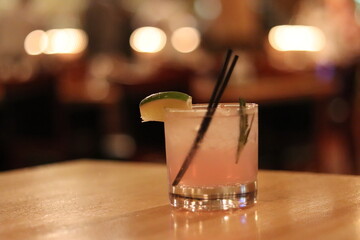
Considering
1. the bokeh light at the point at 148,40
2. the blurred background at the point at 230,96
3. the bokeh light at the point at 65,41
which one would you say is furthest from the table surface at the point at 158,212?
the bokeh light at the point at 148,40

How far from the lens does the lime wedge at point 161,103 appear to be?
0.89 meters

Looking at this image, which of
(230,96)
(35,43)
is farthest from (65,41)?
(230,96)

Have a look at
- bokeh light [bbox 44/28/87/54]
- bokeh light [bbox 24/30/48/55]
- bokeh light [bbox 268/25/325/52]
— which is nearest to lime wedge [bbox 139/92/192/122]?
bokeh light [bbox 268/25/325/52]

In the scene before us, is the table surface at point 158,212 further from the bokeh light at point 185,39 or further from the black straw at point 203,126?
the bokeh light at point 185,39

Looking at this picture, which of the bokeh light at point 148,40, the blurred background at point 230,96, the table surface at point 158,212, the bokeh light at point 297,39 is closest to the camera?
the table surface at point 158,212

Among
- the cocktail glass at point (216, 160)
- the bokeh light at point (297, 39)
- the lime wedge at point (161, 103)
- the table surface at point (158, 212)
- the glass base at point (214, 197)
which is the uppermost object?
the bokeh light at point (297, 39)

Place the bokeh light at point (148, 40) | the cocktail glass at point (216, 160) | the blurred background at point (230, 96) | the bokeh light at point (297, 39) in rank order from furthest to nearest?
1. the bokeh light at point (148, 40)
2. the bokeh light at point (297, 39)
3. the blurred background at point (230, 96)
4. the cocktail glass at point (216, 160)

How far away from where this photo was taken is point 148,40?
29.1 feet

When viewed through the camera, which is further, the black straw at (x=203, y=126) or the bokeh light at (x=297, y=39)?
the bokeh light at (x=297, y=39)

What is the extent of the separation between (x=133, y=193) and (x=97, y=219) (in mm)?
221

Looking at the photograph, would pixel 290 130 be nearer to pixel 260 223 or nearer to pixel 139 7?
pixel 260 223

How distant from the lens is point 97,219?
831 mm

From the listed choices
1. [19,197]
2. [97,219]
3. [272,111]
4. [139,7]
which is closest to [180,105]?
[97,219]

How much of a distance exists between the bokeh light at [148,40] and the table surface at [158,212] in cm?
753
